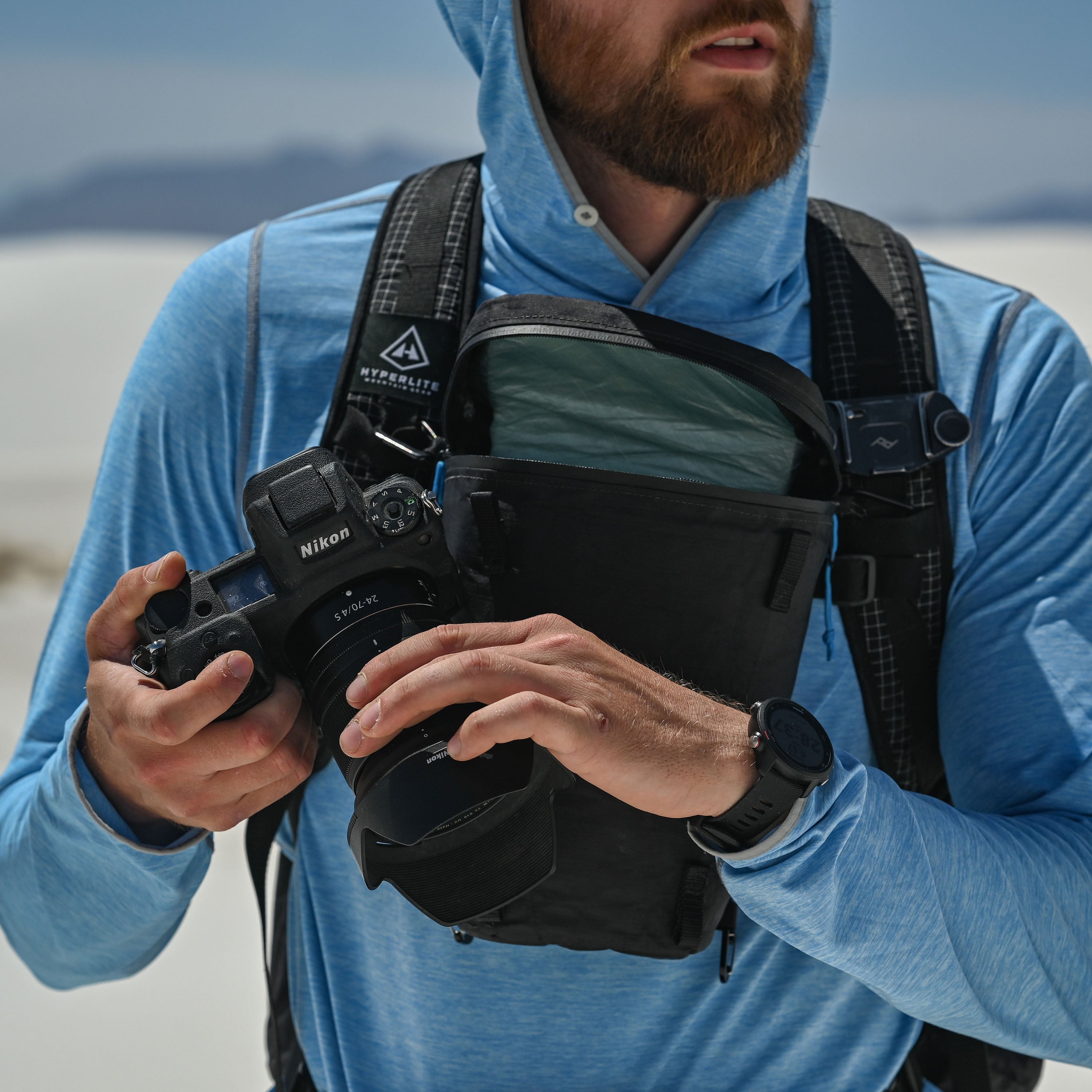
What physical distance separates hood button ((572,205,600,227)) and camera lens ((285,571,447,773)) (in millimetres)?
501

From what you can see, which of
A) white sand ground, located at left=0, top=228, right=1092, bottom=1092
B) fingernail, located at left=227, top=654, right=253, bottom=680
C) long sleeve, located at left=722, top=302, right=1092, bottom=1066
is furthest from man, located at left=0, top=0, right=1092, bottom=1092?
white sand ground, located at left=0, top=228, right=1092, bottom=1092

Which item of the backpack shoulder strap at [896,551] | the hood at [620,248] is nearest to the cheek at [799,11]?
the hood at [620,248]

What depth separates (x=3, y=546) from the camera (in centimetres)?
675

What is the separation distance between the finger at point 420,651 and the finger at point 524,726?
2.4 inches

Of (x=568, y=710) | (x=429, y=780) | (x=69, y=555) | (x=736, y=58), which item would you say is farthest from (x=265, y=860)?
(x=69, y=555)

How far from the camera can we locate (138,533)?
1252 mm

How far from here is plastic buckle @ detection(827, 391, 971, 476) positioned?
3.68ft

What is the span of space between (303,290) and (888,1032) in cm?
108

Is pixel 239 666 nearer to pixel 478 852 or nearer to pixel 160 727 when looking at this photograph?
pixel 160 727

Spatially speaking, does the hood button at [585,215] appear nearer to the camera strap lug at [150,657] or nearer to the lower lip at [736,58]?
the lower lip at [736,58]

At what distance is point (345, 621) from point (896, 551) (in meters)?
0.57

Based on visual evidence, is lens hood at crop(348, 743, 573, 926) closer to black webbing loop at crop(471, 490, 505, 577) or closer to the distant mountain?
black webbing loop at crop(471, 490, 505, 577)

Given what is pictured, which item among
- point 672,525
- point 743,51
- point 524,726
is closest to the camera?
point 524,726

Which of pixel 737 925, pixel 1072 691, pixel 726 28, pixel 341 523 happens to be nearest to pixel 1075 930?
pixel 1072 691
